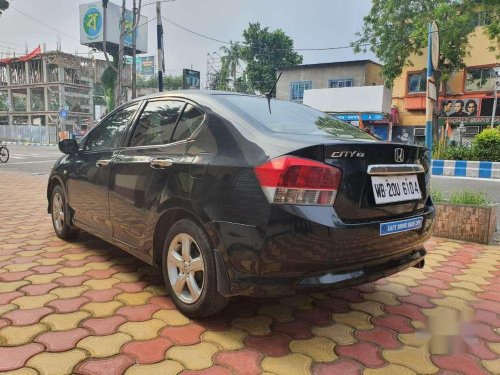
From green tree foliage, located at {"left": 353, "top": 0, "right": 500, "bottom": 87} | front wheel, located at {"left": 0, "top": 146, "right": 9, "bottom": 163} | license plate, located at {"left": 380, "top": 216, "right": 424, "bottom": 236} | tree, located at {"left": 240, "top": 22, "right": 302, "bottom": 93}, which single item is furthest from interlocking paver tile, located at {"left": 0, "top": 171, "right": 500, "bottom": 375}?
tree, located at {"left": 240, "top": 22, "right": 302, "bottom": 93}

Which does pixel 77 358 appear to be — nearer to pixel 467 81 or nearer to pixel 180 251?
pixel 180 251

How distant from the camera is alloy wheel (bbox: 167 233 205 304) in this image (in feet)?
7.89

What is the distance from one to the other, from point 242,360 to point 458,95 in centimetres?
2310

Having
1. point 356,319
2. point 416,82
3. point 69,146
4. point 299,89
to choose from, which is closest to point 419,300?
point 356,319

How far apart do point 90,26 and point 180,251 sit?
38648 mm

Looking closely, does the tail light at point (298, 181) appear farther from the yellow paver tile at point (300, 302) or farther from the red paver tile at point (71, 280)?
the red paver tile at point (71, 280)

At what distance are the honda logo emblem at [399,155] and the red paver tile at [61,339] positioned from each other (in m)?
1.94

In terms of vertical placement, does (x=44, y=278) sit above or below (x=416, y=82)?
below

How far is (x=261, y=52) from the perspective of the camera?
4053 cm

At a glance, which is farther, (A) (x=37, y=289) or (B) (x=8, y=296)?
(A) (x=37, y=289)

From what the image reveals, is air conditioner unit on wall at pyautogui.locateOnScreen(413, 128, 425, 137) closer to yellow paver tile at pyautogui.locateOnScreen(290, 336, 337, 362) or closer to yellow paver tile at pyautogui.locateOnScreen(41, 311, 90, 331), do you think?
yellow paver tile at pyautogui.locateOnScreen(290, 336, 337, 362)

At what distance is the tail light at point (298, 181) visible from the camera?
200cm

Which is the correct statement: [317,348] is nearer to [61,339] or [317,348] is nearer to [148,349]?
[148,349]

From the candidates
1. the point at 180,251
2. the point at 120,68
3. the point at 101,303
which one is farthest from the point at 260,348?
the point at 120,68
